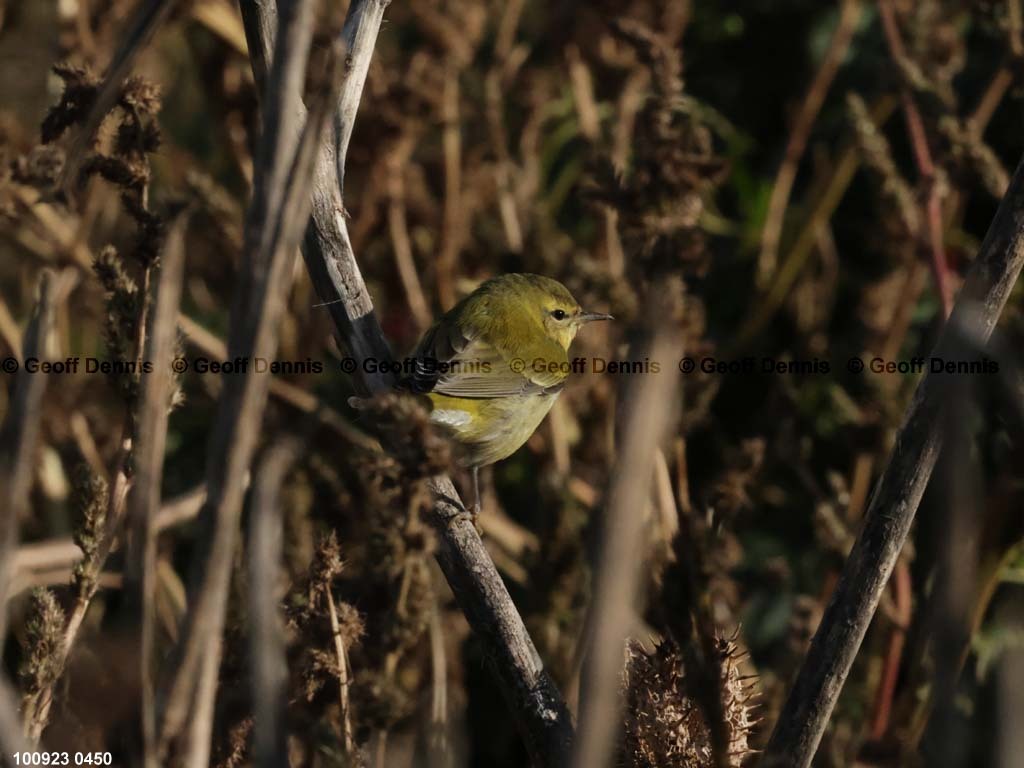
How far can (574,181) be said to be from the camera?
4.12m

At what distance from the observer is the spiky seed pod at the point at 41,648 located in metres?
1.60

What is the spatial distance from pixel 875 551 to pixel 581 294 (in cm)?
167

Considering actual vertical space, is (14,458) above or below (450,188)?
below

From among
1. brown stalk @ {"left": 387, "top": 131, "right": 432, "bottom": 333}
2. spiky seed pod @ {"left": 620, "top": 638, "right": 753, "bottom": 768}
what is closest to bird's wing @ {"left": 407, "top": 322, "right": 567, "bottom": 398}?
brown stalk @ {"left": 387, "top": 131, "right": 432, "bottom": 333}

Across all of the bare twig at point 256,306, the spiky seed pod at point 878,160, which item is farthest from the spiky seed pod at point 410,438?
the spiky seed pod at point 878,160

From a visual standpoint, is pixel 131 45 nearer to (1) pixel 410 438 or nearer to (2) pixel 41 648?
(1) pixel 410 438

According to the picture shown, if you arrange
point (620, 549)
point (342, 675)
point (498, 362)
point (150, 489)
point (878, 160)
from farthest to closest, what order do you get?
1. point (498, 362)
2. point (878, 160)
3. point (342, 675)
4. point (150, 489)
5. point (620, 549)

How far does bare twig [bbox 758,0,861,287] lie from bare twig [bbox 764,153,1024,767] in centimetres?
214

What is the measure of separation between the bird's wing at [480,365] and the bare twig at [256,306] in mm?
1476

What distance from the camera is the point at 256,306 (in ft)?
3.83

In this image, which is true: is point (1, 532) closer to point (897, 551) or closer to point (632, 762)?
point (632, 762)

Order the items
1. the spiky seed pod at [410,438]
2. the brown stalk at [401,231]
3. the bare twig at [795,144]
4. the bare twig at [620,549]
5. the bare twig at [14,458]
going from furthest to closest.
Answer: the bare twig at [795,144] < the brown stalk at [401,231] < the spiky seed pod at [410,438] < the bare twig at [14,458] < the bare twig at [620,549]

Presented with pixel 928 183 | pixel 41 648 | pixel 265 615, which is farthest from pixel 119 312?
pixel 928 183

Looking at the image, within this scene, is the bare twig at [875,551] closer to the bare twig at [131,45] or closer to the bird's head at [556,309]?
the bare twig at [131,45]
